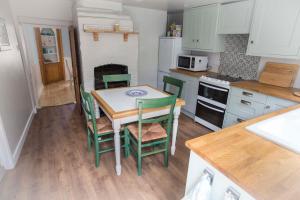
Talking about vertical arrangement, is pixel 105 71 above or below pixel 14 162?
above

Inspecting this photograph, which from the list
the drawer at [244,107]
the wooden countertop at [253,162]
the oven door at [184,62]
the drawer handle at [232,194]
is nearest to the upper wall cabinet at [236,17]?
the oven door at [184,62]

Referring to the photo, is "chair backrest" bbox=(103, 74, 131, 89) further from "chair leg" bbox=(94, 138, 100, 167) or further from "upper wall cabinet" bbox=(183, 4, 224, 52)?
"upper wall cabinet" bbox=(183, 4, 224, 52)

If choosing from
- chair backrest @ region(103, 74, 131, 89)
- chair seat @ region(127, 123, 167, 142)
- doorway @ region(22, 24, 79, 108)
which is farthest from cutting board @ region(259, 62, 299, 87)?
doorway @ region(22, 24, 79, 108)

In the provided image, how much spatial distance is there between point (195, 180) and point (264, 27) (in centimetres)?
242

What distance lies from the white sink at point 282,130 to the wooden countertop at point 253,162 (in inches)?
2.2

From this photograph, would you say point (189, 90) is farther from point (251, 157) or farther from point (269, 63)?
point (251, 157)

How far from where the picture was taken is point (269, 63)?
2.75 meters

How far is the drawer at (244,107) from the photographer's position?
2430 mm

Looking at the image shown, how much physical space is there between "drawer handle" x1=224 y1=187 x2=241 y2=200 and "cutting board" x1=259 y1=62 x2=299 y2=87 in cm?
236

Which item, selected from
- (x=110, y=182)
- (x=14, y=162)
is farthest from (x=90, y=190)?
(x=14, y=162)

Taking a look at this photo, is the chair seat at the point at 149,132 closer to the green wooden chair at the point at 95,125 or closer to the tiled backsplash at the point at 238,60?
the green wooden chair at the point at 95,125

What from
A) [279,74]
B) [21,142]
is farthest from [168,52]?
[21,142]

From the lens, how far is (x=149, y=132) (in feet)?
6.73

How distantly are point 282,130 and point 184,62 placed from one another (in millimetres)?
2720
